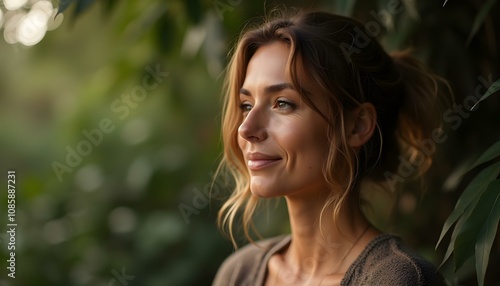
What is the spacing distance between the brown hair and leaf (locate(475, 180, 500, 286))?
0.34 meters

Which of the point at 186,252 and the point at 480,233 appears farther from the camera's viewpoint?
the point at 186,252

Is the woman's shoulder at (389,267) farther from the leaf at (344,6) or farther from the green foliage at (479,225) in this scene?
the leaf at (344,6)

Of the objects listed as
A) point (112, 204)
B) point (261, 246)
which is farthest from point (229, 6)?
point (112, 204)

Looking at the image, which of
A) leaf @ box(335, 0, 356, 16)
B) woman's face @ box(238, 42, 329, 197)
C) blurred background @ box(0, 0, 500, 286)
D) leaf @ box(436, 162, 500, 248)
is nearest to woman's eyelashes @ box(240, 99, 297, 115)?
woman's face @ box(238, 42, 329, 197)

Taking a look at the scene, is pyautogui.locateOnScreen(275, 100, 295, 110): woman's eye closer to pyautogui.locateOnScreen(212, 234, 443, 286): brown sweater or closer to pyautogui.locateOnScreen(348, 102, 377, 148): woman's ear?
pyautogui.locateOnScreen(348, 102, 377, 148): woman's ear

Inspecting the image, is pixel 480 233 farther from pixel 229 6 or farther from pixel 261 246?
pixel 229 6

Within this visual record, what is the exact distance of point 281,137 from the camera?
1.45 m

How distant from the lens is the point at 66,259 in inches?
110

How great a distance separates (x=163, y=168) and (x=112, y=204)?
28 centimetres

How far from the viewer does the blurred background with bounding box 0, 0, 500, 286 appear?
79.3 inches

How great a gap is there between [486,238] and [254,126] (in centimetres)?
49

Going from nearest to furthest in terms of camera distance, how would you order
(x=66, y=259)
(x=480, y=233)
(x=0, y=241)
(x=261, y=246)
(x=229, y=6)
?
(x=480, y=233) → (x=261, y=246) → (x=229, y=6) → (x=0, y=241) → (x=66, y=259)

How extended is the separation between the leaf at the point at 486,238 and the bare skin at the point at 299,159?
349mm

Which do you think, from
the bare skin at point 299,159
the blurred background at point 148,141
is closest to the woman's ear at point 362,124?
the bare skin at point 299,159
